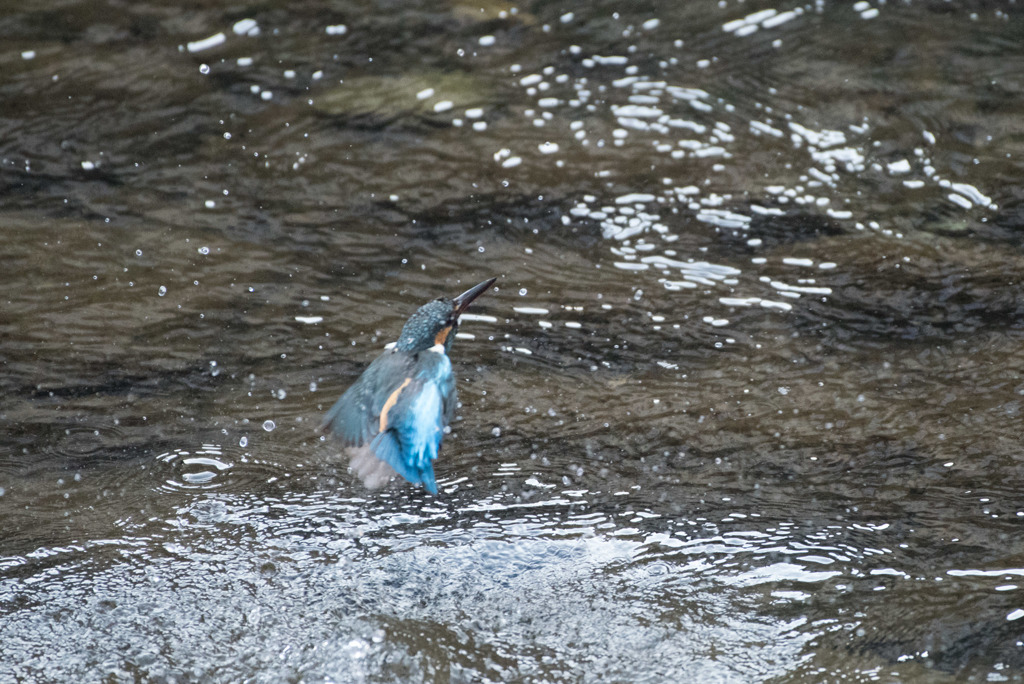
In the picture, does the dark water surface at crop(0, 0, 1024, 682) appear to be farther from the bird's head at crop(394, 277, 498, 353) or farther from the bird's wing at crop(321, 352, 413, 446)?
the bird's head at crop(394, 277, 498, 353)

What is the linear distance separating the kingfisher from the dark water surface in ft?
0.64

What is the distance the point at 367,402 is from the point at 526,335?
0.93 metres

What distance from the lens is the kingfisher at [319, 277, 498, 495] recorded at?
2723 mm

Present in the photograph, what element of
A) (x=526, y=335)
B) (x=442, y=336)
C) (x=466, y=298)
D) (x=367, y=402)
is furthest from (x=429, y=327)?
(x=526, y=335)

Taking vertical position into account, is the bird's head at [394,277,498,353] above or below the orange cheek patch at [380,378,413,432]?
above

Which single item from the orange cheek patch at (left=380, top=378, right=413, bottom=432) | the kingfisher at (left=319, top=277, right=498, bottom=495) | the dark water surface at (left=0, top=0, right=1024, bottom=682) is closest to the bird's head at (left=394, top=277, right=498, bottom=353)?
the kingfisher at (left=319, top=277, right=498, bottom=495)

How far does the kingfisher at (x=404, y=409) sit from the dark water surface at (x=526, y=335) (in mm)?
195

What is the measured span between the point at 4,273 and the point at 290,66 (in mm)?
1896

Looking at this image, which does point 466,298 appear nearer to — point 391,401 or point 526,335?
point 391,401

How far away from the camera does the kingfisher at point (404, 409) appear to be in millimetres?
2723

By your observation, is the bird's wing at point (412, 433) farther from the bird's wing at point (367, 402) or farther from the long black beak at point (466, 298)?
the long black beak at point (466, 298)

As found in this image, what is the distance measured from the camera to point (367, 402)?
9.25ft

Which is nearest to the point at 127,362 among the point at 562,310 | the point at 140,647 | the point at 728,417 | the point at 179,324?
the point at 179,324

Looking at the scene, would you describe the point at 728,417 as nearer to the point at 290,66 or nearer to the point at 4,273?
the point at 4,273
